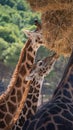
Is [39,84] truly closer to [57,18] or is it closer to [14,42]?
[57,18]

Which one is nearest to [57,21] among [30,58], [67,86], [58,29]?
[58,29]

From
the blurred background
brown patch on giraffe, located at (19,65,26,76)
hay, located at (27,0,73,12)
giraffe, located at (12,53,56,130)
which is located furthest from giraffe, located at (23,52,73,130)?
the blurred background

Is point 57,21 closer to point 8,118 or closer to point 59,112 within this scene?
point 59,112

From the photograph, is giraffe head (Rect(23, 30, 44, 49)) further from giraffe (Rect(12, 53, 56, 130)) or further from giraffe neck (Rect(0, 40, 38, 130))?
giraffe (Rect(12, 53, 56, 130))

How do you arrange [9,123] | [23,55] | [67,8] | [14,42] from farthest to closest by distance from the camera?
[14,42] → [23,55] → [9,123] → [67,8]

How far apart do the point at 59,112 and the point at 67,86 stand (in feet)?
0.60

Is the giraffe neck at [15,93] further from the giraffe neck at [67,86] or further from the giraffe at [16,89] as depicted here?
the giraffe neck at [67,86]

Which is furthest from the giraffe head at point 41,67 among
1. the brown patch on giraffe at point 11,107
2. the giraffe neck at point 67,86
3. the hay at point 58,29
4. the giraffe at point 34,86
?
the giraffe neck at point 67,86

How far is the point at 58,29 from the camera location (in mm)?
2377

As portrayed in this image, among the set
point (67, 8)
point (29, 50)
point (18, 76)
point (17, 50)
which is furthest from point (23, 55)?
point (17, 50)

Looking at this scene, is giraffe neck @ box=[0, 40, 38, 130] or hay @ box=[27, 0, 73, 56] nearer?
hay @ box=[27, 0, 73, 56]

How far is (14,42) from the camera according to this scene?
1988 cm

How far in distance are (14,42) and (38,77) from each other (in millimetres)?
15971

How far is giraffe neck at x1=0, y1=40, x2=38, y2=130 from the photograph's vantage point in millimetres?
3904
